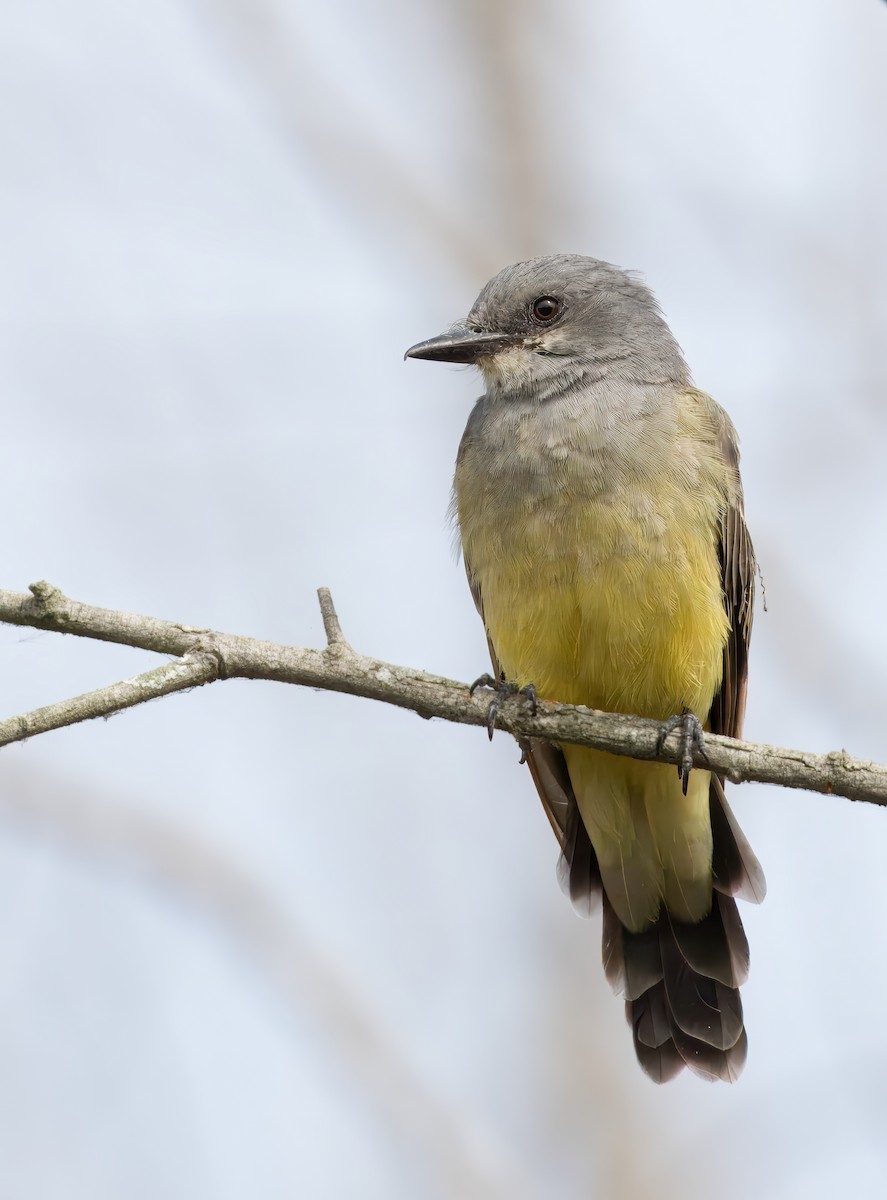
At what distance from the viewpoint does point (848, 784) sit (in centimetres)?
436

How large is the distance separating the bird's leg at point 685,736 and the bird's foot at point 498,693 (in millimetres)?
491

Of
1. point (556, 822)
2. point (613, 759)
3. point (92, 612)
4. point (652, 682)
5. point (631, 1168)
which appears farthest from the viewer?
point (631, 1168)

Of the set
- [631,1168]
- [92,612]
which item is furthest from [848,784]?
[631,1168]

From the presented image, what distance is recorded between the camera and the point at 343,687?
4.37 meters

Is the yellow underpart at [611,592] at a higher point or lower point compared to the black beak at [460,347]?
lower

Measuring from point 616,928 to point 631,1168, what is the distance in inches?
127

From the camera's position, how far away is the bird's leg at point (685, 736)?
4910mm

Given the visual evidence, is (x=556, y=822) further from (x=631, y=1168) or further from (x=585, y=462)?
(x=631, y=1168)

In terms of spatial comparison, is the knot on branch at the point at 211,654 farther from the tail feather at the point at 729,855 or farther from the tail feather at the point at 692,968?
the tail feather at the point at 729,855

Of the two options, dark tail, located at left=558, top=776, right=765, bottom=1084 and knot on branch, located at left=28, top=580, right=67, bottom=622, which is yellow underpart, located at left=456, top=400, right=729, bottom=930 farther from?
knot on branch, located at left=28, top=580, right=67, bottom=622

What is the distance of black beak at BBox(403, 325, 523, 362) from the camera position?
618 centimetres

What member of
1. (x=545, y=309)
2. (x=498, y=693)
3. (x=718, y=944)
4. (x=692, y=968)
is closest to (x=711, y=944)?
(x=718, y=944)

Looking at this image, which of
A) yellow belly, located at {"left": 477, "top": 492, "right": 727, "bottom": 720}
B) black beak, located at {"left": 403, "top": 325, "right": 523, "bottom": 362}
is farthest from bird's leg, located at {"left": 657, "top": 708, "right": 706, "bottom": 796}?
black beak, located at {"left": 403, "top": 325, "right": 523, "bottom": 362}

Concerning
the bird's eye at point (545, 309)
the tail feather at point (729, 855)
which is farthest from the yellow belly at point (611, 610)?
the bird's eye at point (545, 309)
